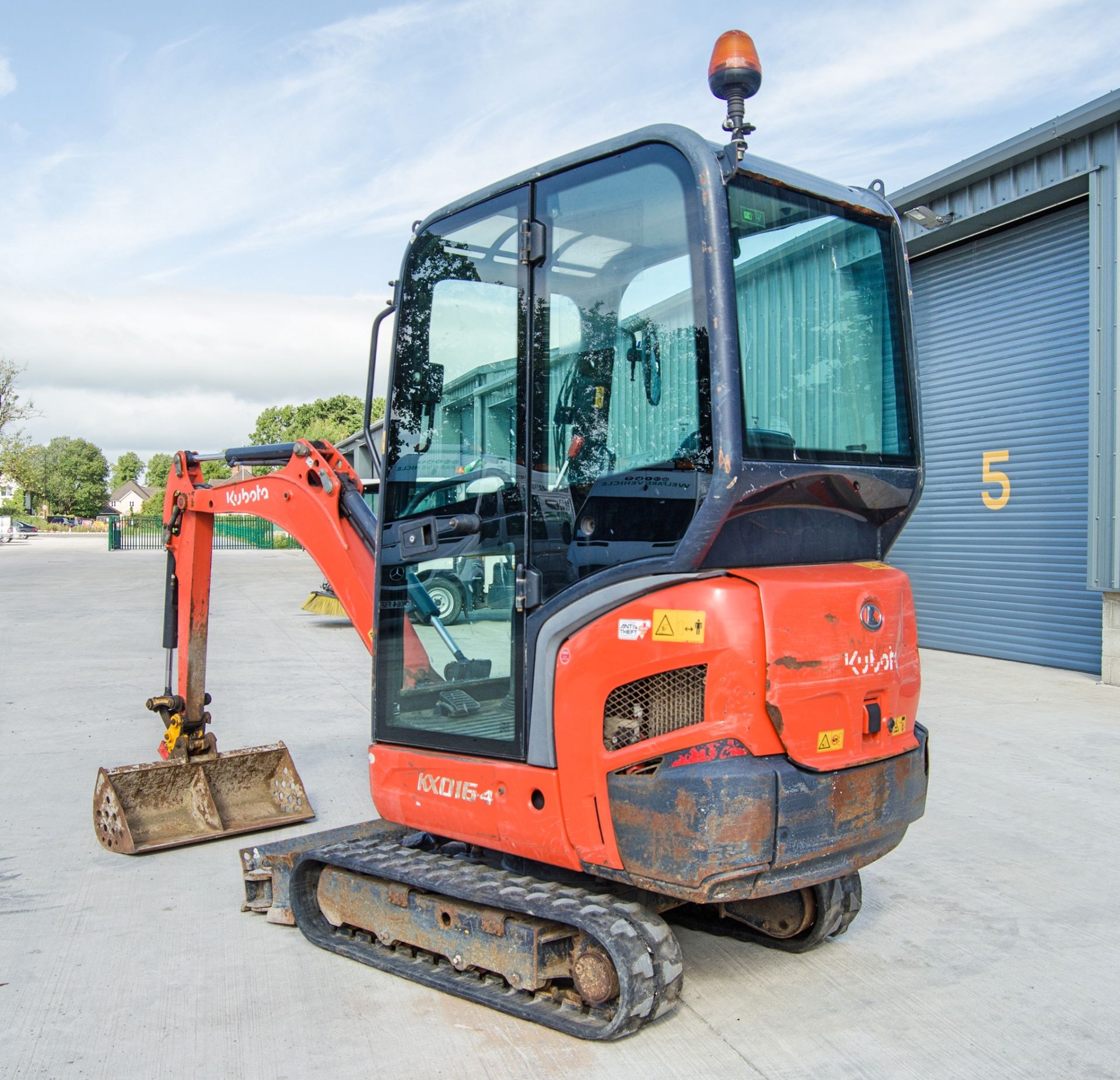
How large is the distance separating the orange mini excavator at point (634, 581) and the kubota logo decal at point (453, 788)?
11 mm

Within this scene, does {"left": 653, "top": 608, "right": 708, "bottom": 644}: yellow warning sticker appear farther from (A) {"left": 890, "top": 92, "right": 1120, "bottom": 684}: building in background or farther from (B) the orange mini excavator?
(A) {"left": 890, "top": 92, "right": 1120, "bottom": 684}: building in background

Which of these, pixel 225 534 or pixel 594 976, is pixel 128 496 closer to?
pixel 225 534

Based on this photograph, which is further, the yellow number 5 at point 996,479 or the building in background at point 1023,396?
the yellow number 5 at point 996,479

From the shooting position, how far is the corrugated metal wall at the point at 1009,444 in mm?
10625

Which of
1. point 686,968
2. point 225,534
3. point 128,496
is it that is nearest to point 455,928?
point 686,968

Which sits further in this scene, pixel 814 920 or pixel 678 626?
pixel 814 920

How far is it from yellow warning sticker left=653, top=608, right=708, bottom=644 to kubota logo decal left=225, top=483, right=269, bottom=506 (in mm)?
2567

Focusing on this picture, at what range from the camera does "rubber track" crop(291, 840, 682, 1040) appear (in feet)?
10.6

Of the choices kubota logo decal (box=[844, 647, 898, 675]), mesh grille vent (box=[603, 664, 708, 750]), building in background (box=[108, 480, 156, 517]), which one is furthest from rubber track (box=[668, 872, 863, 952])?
building in background (box=[108, 480, 156, 517])

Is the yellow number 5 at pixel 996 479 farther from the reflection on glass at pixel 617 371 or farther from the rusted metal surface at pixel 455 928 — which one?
the rusted metal surface at pixel 455 928

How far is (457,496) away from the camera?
3799 millimetres

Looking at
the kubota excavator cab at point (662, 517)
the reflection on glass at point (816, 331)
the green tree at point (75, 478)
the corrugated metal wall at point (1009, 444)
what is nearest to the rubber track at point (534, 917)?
the kubota excavator cab at point (662, 517)

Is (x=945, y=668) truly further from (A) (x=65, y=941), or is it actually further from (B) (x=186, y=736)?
(A) (x=65, y=941)

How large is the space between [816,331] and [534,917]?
2.13m
